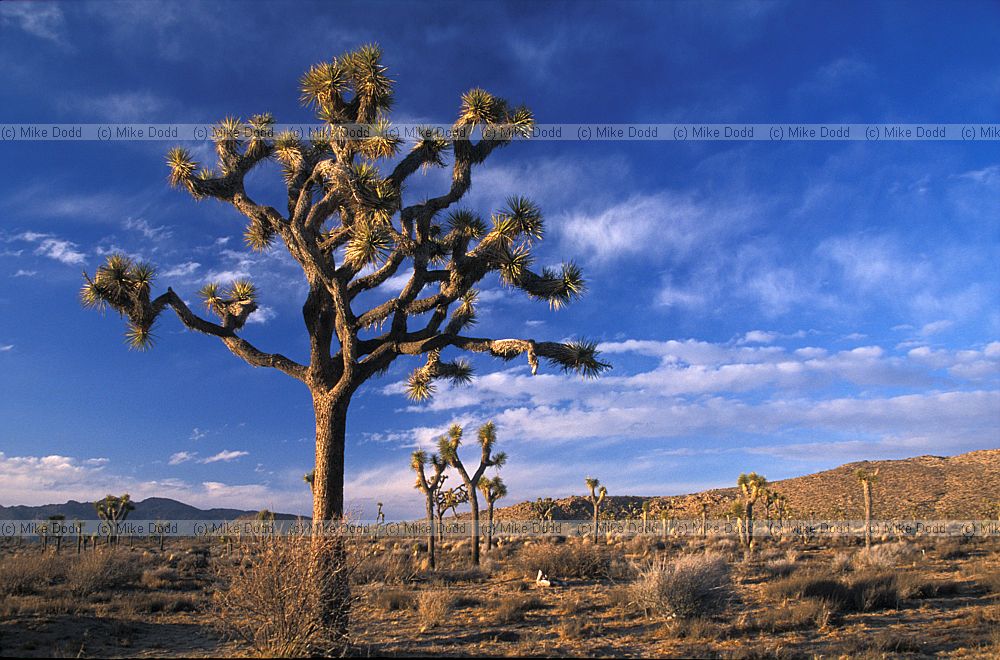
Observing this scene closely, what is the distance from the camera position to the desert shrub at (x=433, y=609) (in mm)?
12555

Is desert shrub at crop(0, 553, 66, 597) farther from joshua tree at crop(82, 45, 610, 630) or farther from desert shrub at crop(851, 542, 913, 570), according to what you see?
desert shrub at crop(851, 542, 913, 570)

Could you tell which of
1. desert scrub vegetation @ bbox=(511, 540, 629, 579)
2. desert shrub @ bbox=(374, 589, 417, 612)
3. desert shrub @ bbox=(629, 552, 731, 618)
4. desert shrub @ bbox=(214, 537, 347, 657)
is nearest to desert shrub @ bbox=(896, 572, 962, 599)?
desert shrub @ bbox=(629, 552, 731, 618)

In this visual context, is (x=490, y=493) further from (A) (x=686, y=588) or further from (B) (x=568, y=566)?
(A) (x=686, y=588)

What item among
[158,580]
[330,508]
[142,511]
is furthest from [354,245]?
[142,511]

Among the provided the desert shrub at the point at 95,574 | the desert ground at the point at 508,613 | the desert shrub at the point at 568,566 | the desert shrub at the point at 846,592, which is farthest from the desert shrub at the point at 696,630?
the desert shrub at the point at 95,574

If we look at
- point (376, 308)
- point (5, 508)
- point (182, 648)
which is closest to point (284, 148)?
point (376, 308)

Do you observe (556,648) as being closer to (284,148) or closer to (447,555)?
(284,148)

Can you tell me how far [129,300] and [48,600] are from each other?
25.4ft

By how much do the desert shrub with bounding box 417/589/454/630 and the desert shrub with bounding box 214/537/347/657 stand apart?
3870 mm

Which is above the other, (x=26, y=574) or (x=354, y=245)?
(x=354, y=245)

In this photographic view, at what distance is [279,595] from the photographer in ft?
29.0

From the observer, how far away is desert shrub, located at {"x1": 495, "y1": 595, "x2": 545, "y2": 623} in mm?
13250

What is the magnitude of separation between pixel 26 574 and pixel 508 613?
41.3 ft

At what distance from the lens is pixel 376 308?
12.4 metres
